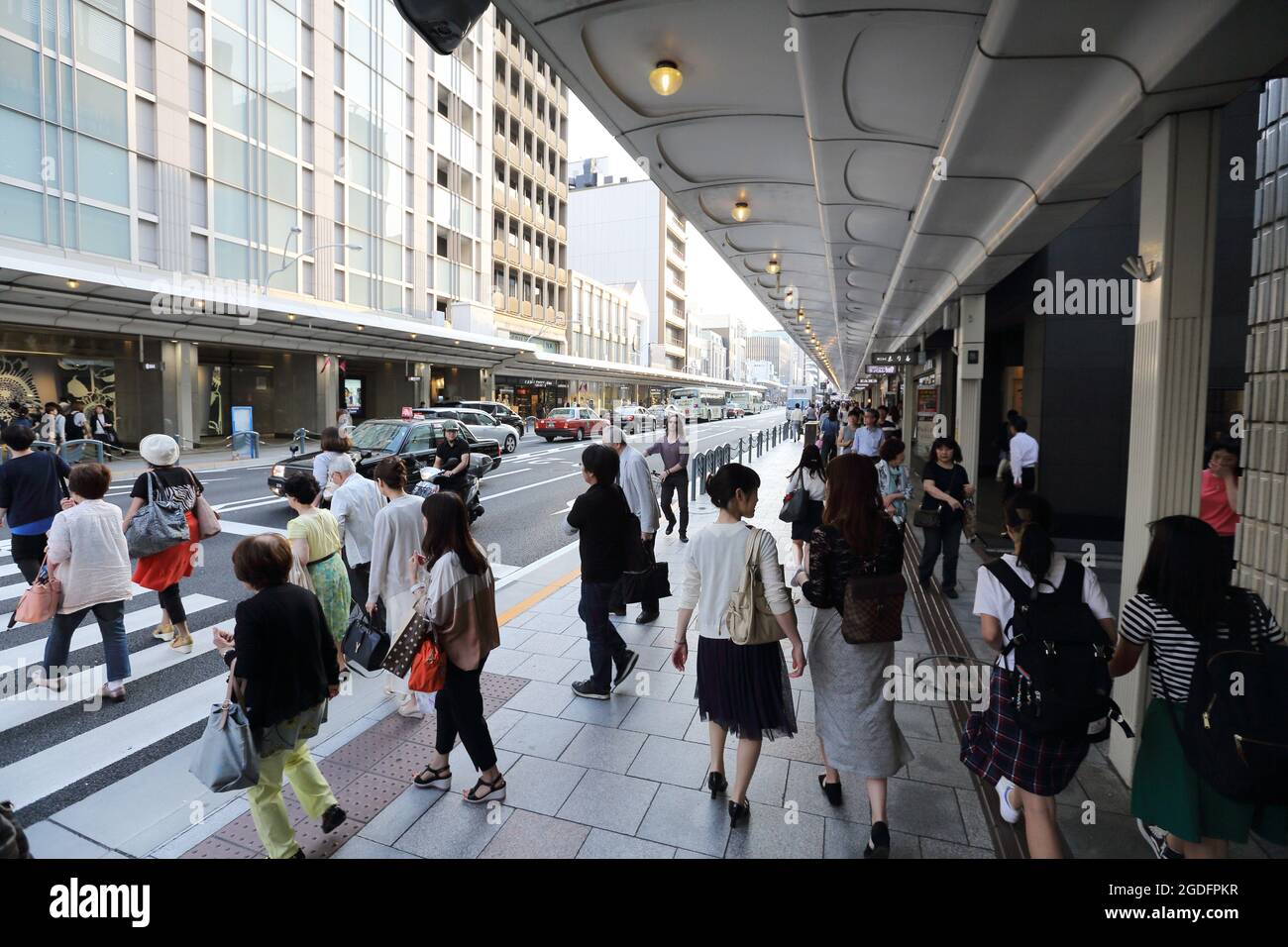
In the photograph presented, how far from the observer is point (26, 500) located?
17.7 feet

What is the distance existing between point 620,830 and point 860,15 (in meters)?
4.50

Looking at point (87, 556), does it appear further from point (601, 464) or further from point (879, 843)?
point (879, 843)

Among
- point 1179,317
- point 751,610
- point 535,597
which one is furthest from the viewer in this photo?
point 535,597

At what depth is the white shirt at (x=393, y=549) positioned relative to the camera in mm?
4223

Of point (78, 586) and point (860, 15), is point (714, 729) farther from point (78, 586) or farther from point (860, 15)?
point (78, 586)

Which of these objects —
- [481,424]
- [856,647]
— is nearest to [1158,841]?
[856,647]

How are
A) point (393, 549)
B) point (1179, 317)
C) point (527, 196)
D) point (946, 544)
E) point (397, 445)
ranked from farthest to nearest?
point (527, 196)
point (397, 445)
point (946, 544)
point (393, 549)
point (1179, 317)

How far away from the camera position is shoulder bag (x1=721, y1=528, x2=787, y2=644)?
318cm

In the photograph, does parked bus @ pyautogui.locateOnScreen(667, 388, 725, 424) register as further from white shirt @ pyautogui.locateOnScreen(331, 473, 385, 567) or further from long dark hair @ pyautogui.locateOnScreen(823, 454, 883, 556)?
long dark hair @ pyautogui.locateOnScreen(823, 454, 883, 556)

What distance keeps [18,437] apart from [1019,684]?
747cm
